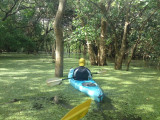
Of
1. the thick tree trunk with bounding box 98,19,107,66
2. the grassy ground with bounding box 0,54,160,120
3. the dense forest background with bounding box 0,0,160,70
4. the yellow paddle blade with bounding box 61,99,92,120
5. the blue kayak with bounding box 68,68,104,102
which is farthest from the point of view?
the thick tree trunk with bounding box 98,19,107,66

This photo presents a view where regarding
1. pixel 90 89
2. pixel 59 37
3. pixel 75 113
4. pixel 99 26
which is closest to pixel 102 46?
pixel 99 26

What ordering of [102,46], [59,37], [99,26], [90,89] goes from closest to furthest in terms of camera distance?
[90,89] → [59,37] → [102,46] → [99,26]

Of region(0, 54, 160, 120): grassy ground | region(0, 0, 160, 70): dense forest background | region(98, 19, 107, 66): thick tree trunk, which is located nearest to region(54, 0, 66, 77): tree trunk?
region(0, 54, 160, 120): grassy ground

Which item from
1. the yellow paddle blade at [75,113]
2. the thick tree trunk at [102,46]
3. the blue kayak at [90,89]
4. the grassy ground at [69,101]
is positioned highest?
the thick tree trunk at [102,46]

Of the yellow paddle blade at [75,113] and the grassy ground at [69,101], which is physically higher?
the yellow paddle blade at [75,113]

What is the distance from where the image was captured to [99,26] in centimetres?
1114

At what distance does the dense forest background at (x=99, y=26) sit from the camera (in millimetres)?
7492

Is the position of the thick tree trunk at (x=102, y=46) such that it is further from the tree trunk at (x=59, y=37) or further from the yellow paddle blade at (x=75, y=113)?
the yellow paddle blade at (x=75, y=113)

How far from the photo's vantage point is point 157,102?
3691 mm

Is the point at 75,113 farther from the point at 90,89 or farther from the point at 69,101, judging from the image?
the point at 90,89

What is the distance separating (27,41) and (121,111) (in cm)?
1535

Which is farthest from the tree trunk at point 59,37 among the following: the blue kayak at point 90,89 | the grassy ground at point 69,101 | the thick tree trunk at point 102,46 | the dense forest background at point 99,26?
the thick tree trunk at point 102,46

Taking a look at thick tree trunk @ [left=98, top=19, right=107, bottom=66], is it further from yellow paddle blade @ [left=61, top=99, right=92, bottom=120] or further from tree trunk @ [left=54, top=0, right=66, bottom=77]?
yellow paddle blade @ [left=61, top=99, right=92, bottom=120]

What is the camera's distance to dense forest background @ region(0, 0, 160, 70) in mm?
7492
